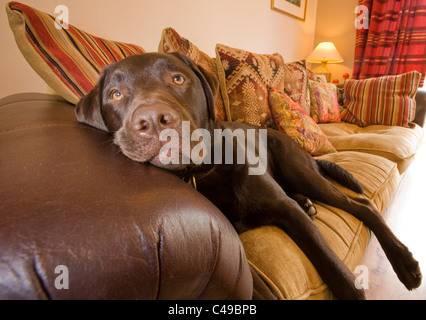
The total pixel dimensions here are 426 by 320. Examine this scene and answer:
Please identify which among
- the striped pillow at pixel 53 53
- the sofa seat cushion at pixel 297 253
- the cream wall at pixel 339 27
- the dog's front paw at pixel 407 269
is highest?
the cream wall at pixel 339 27

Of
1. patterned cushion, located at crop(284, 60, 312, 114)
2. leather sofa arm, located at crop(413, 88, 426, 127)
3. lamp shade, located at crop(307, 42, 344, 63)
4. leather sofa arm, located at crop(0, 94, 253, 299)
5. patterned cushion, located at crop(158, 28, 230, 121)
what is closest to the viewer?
leather sofa arm, located at crop(0, 94, 253, 299)

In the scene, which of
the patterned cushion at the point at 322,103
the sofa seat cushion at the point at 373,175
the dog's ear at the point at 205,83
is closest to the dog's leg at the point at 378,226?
the sofa seat cushion at the point at 373,175

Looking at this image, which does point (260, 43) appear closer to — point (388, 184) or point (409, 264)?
point (388, 184)

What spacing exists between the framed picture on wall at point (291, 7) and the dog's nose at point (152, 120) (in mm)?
4027

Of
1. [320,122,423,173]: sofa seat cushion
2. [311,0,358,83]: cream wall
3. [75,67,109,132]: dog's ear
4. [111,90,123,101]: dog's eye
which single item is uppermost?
[311,0,358,83]: cream wall

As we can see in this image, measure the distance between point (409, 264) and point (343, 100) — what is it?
274 cm

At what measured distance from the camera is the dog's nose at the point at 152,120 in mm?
585

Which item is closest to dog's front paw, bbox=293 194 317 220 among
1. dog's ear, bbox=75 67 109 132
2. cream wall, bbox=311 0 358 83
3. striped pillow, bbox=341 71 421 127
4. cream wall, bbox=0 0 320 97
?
dog's ear, bbox=75 67 109 132

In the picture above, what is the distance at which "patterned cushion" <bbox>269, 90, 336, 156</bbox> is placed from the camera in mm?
1662

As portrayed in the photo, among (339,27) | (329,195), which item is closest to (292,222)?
(329,195)

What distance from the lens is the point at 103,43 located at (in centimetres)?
130

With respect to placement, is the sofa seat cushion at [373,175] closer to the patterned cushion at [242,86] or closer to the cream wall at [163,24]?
the patterned cushion at [242,86]

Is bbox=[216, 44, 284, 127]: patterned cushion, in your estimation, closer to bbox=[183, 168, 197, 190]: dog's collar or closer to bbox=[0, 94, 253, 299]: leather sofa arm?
bbox=[183, 168, 197, 190]: dog's collar

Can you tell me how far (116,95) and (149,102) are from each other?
0.26 m
